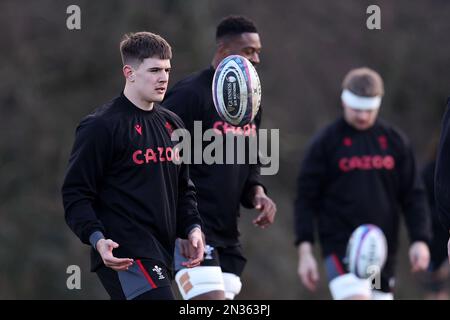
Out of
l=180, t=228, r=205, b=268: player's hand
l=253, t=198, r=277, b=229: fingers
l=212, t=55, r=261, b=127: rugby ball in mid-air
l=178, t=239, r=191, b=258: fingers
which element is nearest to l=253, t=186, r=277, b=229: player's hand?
l=253, t=198, r=277, b=229: fingers

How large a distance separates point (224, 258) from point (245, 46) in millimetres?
1440

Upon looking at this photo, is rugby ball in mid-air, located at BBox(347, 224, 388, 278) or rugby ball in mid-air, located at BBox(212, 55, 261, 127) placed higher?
rugby ball in mid-air, located at BBox(212, 55, 261, 127)

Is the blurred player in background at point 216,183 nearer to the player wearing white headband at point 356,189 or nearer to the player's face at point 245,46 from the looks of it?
the player's face at point 245,46

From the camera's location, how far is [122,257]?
6.47m

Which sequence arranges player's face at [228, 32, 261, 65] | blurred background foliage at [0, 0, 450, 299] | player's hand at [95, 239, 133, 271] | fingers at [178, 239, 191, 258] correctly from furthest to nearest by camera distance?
blurred background foliage at [0, 0, 450, 299]
player's face at [228, 32, 261, 65]
fingers at [178, 239, 191, 258]
player's hand at [95, 239, 133, 271]

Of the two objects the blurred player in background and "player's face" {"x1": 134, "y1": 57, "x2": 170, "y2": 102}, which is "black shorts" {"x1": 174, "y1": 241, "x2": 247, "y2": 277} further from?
"player's face" {"x1": 134, "y1": 57, "x2": 170, "y2": 102}

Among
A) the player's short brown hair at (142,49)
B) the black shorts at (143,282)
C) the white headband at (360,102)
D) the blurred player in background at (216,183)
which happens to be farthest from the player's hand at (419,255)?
the player's short brown hair at (142,49)

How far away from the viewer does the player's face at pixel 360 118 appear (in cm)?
966

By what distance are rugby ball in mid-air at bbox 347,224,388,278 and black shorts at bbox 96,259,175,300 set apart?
3.05m

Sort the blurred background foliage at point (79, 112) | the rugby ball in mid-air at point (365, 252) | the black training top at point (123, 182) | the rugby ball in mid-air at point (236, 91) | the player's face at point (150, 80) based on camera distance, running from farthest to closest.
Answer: the blurred background foliage at point (79, 112) → the rugby ball in mid-air at point (365, 252) → the rugby ball in mid-air at point (236, 91) → the player's face at point (150, 80) → the black training top at point (123, 182)

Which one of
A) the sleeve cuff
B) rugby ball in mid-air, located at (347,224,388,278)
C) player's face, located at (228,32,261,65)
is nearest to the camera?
the sleeve cuff

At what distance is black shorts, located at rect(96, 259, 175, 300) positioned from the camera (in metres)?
6.46

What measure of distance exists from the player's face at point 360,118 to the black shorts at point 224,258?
2169 mm
